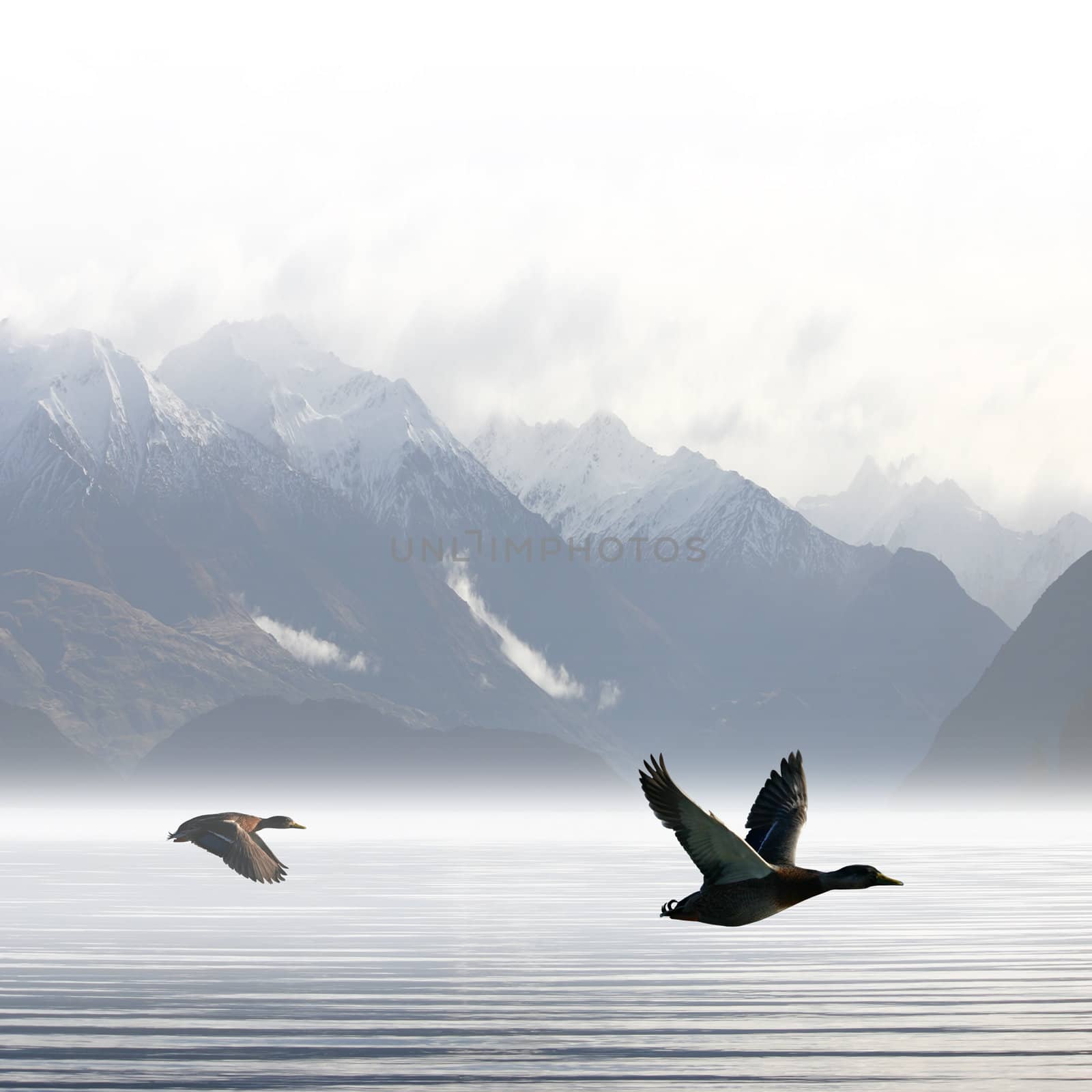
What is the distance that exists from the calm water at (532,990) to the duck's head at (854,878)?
2.86 meters

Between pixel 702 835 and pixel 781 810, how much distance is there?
4.87 meters

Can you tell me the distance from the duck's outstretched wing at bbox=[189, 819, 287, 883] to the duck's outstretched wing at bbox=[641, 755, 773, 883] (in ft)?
54.0

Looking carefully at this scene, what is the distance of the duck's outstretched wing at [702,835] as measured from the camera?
90.9 ft

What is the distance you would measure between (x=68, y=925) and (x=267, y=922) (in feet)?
18.1

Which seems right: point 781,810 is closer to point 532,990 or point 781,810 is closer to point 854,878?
point 854,878

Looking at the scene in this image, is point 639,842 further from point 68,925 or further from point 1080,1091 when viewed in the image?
point 1080,1091

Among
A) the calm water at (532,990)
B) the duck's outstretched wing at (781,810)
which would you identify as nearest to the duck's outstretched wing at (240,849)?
the calm water at (532,990)

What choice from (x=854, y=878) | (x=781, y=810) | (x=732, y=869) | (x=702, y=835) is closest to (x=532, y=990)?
(x=781, y=810)

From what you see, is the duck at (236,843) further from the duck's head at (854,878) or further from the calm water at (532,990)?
the duck's head at (854,878)

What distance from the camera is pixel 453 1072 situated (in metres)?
31.8

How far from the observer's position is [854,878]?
31.0m

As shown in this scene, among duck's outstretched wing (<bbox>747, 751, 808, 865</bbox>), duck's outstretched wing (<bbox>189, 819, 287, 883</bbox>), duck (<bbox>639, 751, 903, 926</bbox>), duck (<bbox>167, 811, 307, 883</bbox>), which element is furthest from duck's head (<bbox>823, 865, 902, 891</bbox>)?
duck (<bbox>167, 811, 307, 883</bbox>)

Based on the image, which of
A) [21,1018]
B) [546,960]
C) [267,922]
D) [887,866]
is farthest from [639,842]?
[21,1018]

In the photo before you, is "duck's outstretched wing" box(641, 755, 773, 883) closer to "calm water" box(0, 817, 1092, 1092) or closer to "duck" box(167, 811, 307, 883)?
"calm water" box(0, 817, 1092, 1092)
